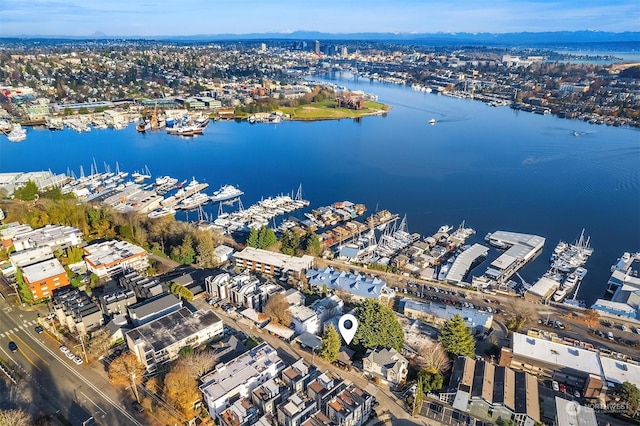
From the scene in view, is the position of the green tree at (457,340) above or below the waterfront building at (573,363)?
above

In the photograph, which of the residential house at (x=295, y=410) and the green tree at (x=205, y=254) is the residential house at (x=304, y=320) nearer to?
the residential house at (x=295, y=410)

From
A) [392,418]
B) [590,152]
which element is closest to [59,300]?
[392,418]

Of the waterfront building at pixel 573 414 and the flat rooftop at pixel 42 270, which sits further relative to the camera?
the flat rooftop at pixel 42 270

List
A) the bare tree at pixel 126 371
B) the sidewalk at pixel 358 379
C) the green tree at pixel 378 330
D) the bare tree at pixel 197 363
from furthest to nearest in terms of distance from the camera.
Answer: the green tree at pixel 378 330 → the bare tree at pixel 126 371 → the bare tree at pixel 197 363 → the sidewalk at pixel 358 379

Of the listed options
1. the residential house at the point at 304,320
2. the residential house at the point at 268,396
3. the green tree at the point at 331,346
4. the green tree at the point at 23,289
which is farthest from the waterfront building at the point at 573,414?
the green tree at the point at 23,289

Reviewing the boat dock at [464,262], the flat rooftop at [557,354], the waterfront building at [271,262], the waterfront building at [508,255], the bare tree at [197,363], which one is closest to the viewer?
the bare tree at [197,363]

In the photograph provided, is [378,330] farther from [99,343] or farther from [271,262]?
[99,343]

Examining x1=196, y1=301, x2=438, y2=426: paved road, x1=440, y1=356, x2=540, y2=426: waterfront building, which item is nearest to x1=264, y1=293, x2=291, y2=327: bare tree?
x1=196, y1=301, x2=438, y2=426: paved road
